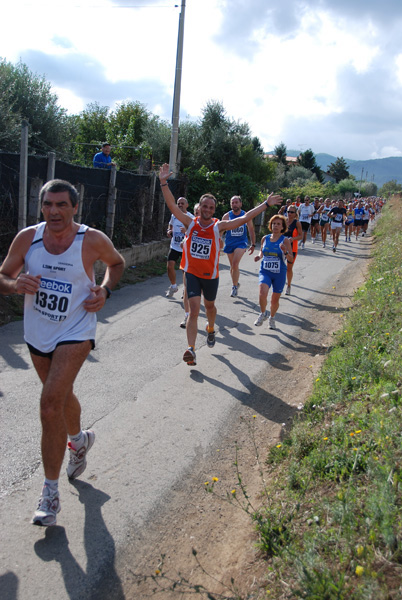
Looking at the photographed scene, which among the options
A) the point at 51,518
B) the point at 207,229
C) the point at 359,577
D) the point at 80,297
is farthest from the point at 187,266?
the point at 359,577

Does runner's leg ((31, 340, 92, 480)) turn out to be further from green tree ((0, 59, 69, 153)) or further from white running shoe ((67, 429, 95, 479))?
green tree ((0, 59, 69, 153))

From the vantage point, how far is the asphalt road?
3.03m

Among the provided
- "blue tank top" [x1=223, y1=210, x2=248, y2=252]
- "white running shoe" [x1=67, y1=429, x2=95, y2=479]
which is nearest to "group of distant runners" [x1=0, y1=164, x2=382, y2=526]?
"white running shoe" [x1=67, y1=429, x2=95, y2=479]

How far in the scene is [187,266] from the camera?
22.0 feet

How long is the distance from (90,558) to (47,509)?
0.42m

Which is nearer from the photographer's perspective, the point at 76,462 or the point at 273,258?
the point at 76,462

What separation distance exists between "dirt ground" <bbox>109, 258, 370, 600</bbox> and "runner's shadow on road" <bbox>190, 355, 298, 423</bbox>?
196 millimetres

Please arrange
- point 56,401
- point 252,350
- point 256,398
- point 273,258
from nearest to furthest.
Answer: point 56,401 → point 256,398 → point 252,350 → point 273,258

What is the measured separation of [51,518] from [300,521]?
1.50m

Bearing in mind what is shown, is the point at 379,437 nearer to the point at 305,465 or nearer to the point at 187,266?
the point at 305,465

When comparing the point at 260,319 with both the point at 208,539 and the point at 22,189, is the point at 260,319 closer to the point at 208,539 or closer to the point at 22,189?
the point at 22,189

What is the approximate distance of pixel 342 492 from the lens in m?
3.13

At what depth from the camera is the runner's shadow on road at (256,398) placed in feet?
17.5

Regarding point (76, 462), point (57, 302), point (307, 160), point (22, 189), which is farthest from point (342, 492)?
point (307, 160)
